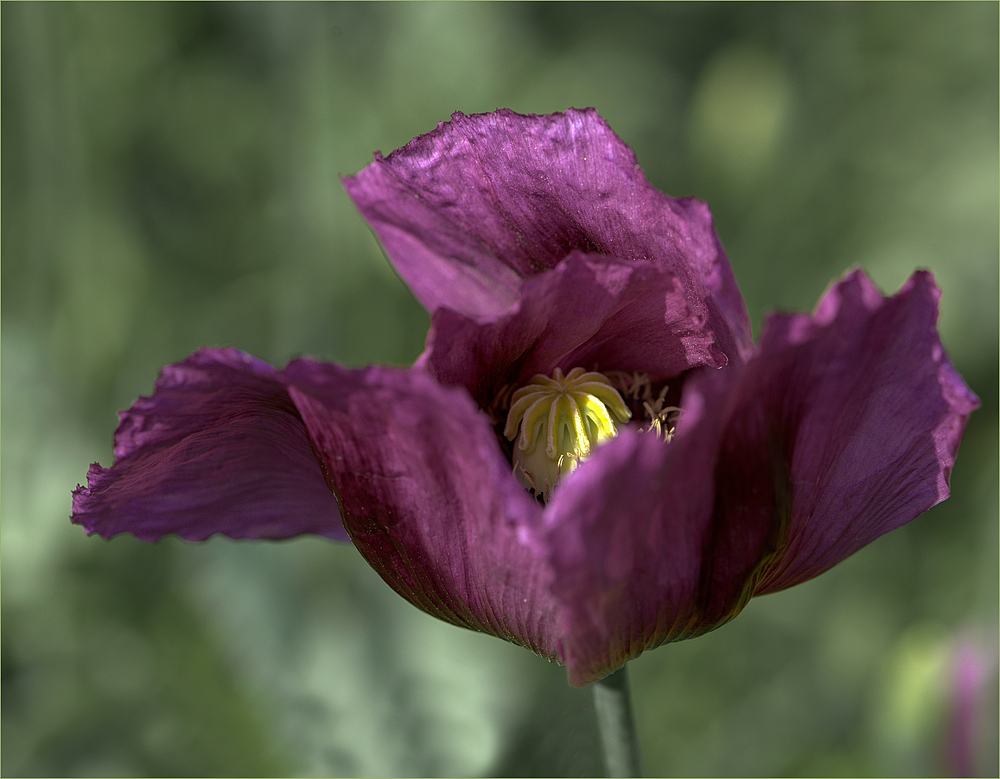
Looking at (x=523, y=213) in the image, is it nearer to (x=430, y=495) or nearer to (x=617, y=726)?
(x=430, y=495)

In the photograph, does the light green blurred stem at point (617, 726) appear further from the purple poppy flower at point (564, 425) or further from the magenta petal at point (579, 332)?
the magenta petal at point (579, 332)

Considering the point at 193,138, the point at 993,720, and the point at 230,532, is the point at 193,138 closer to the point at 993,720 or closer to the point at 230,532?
the point at 230,532

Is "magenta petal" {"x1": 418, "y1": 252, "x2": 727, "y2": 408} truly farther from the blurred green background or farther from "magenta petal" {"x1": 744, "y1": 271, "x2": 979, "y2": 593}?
the blurred green background

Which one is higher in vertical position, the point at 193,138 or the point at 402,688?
the point at 193,138

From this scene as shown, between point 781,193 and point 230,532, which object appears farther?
point 781,193

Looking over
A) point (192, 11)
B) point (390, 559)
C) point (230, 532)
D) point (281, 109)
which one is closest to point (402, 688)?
point (230, 532)

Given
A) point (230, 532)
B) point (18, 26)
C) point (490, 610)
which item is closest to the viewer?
point (490, 610)

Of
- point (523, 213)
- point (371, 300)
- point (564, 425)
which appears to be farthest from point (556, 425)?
point (371, 300)
